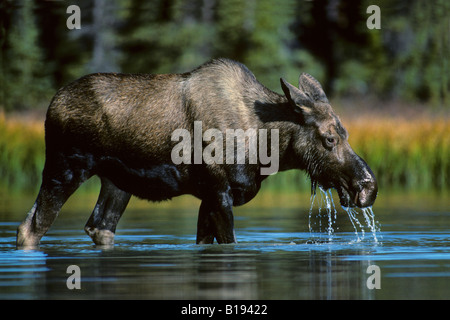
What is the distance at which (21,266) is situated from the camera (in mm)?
10812

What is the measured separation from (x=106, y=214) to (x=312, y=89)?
276 centimetres

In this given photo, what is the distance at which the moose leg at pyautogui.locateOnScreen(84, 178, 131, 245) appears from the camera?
13234 millimetres

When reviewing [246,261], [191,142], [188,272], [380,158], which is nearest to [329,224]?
[191,142]

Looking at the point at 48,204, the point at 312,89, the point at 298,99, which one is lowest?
the point at 48,204

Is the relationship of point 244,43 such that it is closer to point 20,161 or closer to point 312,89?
point 20,161

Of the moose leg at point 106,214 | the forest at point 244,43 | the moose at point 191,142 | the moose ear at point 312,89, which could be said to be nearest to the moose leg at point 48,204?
the moose at point 191,142

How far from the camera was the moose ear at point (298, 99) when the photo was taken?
12.4 meters

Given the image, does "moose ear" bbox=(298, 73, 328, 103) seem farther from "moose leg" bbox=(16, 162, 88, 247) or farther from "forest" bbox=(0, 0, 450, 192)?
"forest" bbox=(0, 0, 450, 192)

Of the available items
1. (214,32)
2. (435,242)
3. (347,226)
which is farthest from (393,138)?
(214,32)

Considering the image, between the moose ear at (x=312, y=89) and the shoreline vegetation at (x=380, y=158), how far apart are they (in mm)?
11237

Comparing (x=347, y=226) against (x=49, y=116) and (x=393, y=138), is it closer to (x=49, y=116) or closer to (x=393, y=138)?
(x=49, y=116)

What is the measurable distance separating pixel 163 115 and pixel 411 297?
4.61 m

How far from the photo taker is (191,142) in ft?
40.7

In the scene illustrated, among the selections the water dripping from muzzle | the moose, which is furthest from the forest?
the moose
